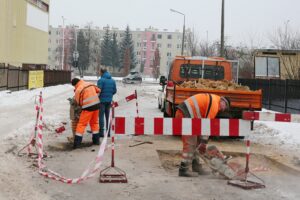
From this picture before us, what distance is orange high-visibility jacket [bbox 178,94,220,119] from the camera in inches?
326

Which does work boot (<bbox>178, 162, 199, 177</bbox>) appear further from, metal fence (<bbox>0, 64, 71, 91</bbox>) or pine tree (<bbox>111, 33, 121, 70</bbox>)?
pine tree (<bbox>111, 33, 121, 70</bbox>)

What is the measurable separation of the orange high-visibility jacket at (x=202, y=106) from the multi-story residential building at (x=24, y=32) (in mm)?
30350

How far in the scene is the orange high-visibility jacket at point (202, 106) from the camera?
8.28 meters

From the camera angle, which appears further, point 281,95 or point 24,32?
point 24,32

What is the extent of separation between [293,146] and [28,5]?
3684 cm

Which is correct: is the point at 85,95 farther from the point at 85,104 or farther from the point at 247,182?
the point at 247,182

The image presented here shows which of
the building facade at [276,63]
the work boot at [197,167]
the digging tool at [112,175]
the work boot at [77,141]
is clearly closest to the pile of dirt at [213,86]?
the work boot at [77,141]

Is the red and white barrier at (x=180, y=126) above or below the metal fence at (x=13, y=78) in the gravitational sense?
below

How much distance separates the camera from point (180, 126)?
8188 mm

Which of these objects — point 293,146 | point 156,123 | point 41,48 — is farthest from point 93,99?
point 41,48

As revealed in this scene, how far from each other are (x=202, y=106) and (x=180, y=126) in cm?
55

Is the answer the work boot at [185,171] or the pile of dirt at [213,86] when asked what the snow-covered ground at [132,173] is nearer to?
the work boot at [185,171]

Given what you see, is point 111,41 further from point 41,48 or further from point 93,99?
point 93,99

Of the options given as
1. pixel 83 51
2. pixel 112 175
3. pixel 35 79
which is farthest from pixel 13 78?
pixel 83 51
